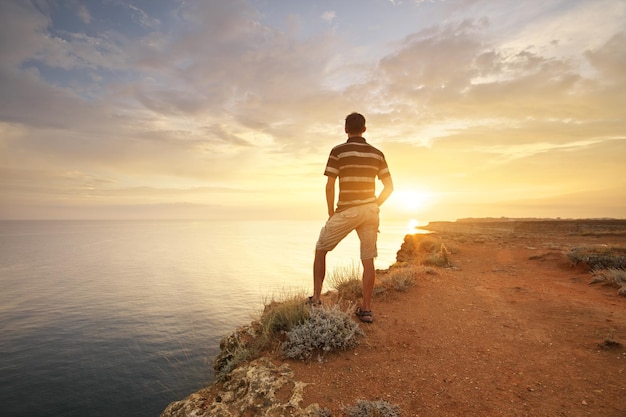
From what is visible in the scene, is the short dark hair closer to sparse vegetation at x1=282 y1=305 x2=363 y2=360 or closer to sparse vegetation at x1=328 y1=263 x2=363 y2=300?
sparse vegetation at x1=282 y1=305 x2=363 y2=360

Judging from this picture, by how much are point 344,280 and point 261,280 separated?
67.3ft

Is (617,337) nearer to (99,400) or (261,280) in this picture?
(99,400)

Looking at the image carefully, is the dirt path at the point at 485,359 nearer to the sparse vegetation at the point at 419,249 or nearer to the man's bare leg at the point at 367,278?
the man's bare leg at the point at 367,278

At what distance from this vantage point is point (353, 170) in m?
4.69

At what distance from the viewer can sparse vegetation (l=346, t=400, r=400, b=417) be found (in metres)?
2.94

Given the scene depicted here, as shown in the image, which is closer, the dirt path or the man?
the dirt path

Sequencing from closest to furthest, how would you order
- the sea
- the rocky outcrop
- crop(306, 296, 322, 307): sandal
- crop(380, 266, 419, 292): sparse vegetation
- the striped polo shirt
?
the rocky outcrop → the striped polo shirt → crop(306, 296, 322, 307): sandal → crop(380, 266, 419, 292): sparse vegetation → the sea

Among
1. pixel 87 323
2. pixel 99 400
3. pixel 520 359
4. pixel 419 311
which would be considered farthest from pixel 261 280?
pixel 520 359

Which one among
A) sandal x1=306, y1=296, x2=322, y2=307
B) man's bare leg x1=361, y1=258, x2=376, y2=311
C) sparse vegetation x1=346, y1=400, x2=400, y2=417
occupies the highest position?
man's bare leg x1=361, y1=258, x2=376, y2=311

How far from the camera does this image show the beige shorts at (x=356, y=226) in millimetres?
4699

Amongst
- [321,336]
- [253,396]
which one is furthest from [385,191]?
[253,396]

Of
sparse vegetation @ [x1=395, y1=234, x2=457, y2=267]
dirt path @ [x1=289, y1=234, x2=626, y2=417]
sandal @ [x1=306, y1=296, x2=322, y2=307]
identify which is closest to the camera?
dirt path @ [x1=289, y1=234, x2=626, y2=417]

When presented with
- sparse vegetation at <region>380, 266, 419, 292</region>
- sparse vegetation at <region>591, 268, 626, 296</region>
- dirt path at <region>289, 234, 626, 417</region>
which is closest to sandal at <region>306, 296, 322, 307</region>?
dirt path at <region>289, 234, 626, 417</region>

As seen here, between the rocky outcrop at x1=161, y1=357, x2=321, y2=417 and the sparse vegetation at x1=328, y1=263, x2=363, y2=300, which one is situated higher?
the sparse vegetation at x1=328, y1=263, x2=363, y2=300
